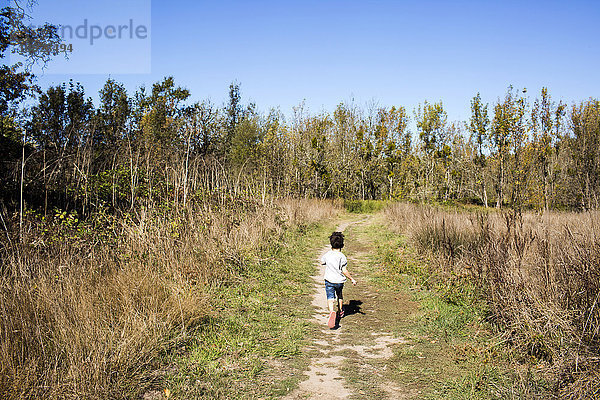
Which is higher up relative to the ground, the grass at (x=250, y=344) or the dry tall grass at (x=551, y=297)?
the dry tall grass at (x=551, y=297)

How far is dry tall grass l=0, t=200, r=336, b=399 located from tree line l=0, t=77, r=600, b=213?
1312mm

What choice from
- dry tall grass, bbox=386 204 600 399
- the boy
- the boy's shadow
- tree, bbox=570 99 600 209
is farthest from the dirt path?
tree, bbox=570 99 600 209

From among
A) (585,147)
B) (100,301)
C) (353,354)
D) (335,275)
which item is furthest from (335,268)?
(585,147)

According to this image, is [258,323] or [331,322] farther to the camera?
[331,322]

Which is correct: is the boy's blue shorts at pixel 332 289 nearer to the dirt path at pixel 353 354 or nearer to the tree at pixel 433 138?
the dirt path at pixel 353 354

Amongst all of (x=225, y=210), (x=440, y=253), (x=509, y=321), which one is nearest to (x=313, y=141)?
(x=225, y=210)

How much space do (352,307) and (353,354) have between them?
2.24 m

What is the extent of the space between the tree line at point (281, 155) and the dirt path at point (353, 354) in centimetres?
333

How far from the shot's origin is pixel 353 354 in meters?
5.03

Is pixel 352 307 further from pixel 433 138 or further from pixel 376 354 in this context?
pixel 433 138

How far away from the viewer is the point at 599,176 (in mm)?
21016

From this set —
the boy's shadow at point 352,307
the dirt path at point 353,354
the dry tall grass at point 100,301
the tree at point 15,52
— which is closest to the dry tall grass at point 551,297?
the dirt path at point 353,354

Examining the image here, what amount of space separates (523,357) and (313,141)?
26.0 m

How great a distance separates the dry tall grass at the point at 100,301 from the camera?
3.45m
